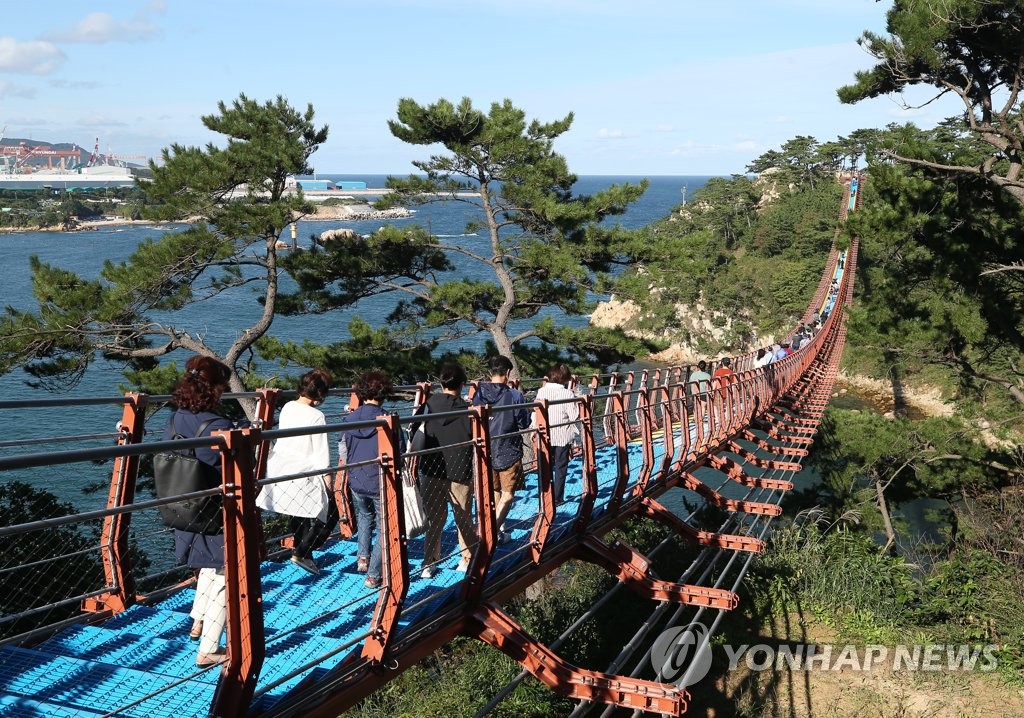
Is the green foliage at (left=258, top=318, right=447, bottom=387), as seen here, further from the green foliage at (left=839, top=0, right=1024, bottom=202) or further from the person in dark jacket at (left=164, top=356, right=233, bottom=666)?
the person in dark jacket at (left=164, top=356, right=233, bottom=666)

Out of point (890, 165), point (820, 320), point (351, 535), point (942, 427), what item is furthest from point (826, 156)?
point (351, 535)

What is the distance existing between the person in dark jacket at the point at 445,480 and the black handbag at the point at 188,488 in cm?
127

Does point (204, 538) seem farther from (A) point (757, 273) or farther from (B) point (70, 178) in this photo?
(B) point (70, 178)

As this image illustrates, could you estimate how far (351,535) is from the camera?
4.99m

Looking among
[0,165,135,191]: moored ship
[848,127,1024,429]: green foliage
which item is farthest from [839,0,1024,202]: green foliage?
[0,165,135,191]: moored ship

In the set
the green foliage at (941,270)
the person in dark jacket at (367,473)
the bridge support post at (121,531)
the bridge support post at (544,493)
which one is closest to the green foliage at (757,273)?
the green foliage at (941,270)

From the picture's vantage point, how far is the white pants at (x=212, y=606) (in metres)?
3.02

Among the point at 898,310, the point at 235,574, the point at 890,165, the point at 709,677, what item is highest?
the point at 890,165

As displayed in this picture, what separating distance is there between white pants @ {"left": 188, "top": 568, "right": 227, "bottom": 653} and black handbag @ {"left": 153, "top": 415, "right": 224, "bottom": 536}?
214 mm

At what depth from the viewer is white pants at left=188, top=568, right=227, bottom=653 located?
9.92ft

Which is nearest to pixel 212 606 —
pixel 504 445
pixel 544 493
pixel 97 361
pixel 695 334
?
pixel 544 493

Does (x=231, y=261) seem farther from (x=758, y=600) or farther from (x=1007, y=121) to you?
(x=1007, y=121)

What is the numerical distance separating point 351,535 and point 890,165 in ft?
32.7

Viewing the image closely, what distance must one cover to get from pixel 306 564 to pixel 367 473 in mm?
634
